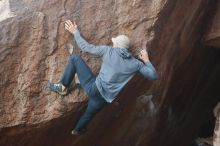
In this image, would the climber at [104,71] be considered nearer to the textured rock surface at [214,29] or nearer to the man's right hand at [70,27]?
the man's right hand at [70,27]

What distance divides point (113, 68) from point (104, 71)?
0.61 feet

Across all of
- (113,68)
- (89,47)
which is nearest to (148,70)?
(113,68)

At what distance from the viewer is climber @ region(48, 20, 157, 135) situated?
28.0ft

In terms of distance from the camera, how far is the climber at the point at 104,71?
8.55 m

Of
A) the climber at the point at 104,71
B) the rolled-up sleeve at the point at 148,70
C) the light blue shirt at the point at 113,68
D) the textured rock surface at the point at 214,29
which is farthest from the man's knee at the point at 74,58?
the textured rock surface at the point at 214,29

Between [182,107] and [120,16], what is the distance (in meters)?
5.49

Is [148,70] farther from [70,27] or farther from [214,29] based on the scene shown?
[214,29]

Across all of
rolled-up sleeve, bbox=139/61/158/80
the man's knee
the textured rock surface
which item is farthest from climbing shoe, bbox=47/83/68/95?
the textured rock surface

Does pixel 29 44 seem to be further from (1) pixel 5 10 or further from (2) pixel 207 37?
(2) pixel 207 37

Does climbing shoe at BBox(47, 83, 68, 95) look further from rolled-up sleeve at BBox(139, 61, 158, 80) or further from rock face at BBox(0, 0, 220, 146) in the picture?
rolled-up sleeve at BBox(139, 61, 158, 80)

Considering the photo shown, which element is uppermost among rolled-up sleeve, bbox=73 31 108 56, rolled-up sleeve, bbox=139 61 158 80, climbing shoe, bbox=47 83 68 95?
rolled-up sleeve, bbox=73 31 108 56

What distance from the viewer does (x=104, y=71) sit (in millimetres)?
8641

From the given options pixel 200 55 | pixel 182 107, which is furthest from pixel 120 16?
pixel 182 107

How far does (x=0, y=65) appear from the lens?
888 cm
